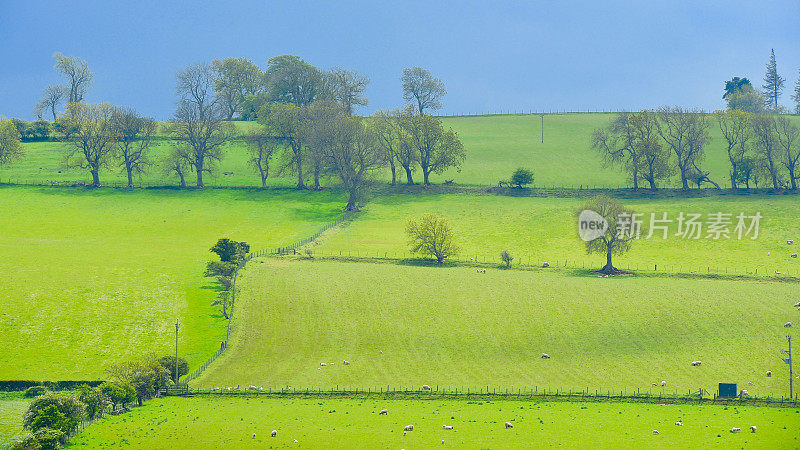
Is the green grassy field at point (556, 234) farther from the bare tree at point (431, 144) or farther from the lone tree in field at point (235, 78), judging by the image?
the lone tree in field at point (235, 78)

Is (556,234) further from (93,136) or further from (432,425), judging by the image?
(93,136)

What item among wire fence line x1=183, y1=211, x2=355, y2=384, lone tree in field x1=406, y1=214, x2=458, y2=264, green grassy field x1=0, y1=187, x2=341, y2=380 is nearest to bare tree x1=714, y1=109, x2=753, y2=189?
lone tree in field x1=406, y1=214, x2=458, y2=264

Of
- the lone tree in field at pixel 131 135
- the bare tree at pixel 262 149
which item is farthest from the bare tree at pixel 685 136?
the lone tree in field at pixel 131 135

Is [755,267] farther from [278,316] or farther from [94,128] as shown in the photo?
[94,128]

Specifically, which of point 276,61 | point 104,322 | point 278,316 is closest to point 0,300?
point 104,322

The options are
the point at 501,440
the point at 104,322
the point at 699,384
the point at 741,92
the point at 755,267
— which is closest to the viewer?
the point at 501,440

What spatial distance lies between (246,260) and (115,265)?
49.9 feet

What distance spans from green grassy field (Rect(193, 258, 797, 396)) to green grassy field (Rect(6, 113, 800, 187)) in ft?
176

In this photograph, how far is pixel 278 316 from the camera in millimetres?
76812

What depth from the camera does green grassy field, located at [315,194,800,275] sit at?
97812mm

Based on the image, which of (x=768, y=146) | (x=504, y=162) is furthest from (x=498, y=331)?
(x=504, y=162)

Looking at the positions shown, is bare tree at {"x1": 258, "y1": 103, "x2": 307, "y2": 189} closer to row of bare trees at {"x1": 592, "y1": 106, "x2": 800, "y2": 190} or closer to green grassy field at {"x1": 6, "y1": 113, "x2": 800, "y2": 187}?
green grassy field at {"x1": 6, "y1": 113, "x2": 800, "y2": 187}

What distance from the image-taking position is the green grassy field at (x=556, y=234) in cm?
9781

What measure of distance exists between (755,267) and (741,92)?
4244 inches
